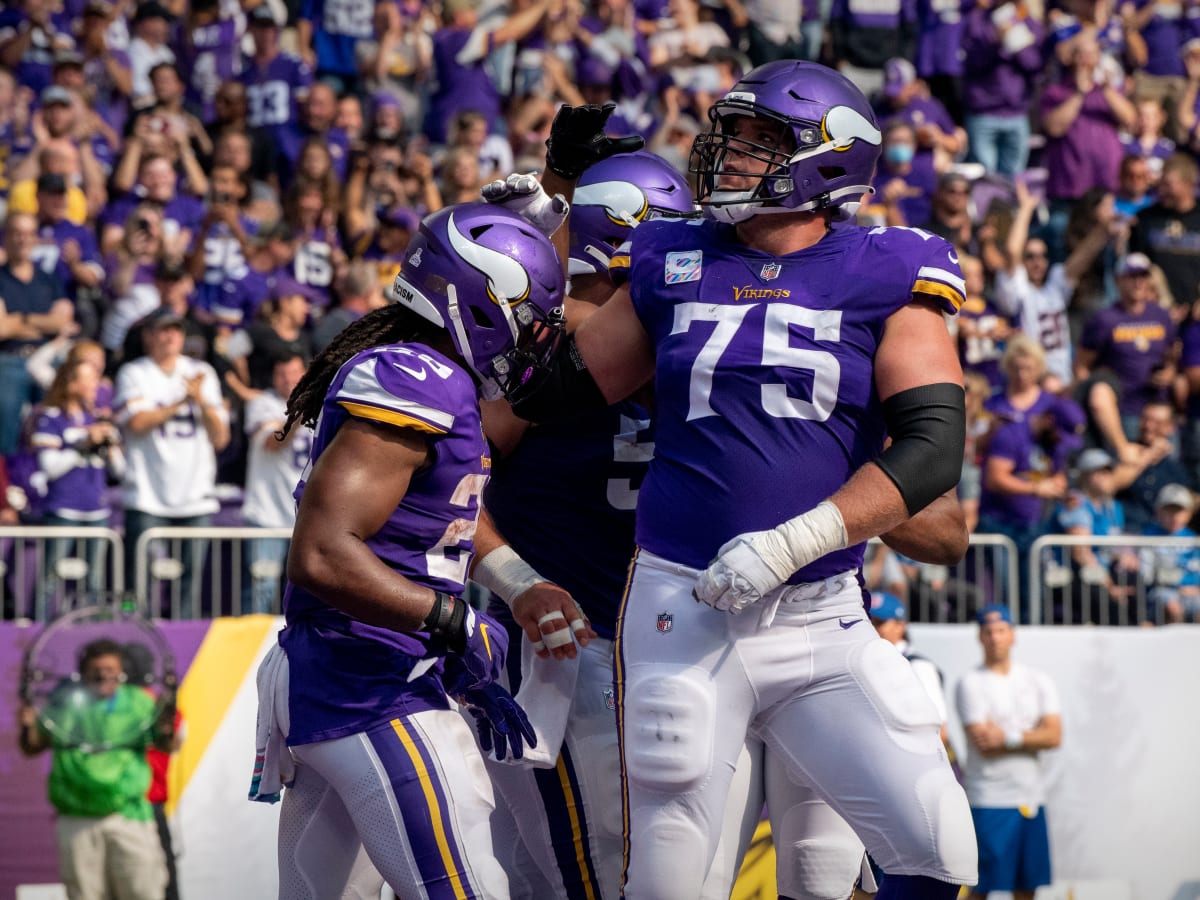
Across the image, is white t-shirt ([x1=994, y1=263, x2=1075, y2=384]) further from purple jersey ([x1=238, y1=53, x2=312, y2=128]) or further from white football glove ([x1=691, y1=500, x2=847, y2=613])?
white football glove ([x1=691, y1=500, x2=847, y2=613])

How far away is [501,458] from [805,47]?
353 inches

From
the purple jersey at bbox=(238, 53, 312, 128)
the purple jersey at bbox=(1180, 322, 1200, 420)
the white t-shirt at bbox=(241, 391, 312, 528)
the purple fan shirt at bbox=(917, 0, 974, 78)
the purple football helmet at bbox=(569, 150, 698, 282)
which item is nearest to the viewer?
the purple football helmet at bbox=(569, 150, 698, 282)

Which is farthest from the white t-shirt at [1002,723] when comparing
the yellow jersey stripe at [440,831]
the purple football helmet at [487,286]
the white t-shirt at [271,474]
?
the yellow jersey stripe at [440,831]

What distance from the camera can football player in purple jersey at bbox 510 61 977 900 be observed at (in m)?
3.85

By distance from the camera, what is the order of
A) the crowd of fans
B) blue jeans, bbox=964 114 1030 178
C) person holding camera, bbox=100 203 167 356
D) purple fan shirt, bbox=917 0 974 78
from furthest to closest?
purple fan shirt, bbox=917 0 974 78 < blue jeans, bbox=964 114 1030 178 < person holding camera, bbox=100 203 167 356 < the crowd of fans

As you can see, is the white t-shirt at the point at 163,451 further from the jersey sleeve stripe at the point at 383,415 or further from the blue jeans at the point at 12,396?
the jersey sleeve stripe at the point at 383,415

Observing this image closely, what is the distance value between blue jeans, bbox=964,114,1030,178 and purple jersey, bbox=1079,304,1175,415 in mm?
2155

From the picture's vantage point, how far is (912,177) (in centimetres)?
1187

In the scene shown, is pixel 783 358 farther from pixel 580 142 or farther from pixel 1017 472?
pixel 1017 472

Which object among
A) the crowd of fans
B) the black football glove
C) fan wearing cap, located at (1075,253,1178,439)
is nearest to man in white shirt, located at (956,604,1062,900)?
the crowd of fans

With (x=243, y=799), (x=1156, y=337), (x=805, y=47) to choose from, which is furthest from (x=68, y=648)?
(x=805, y=47)

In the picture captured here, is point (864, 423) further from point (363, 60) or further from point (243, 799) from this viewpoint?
point (363, 60)

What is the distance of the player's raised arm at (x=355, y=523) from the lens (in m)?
3.81

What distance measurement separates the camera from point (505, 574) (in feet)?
14.8
